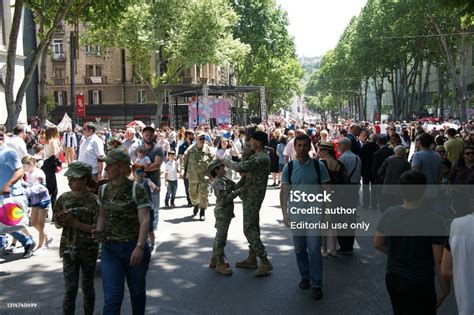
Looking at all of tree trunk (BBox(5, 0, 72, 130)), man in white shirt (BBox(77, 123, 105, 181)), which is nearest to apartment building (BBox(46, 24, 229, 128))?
tree trunk (BBox(5, 0, 72, 130))

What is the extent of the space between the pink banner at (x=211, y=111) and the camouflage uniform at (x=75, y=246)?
26795mm

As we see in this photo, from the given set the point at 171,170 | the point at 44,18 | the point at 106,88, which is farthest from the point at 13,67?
the point at 106,88

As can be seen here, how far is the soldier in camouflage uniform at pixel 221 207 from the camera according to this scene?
22.8 ft

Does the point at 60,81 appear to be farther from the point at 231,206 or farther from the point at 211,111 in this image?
the point at 231,206

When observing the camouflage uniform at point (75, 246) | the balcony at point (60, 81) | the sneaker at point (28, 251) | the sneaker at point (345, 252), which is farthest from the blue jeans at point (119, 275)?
the balcony at point (60, 81)

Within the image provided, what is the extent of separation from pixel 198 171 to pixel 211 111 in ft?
75.7

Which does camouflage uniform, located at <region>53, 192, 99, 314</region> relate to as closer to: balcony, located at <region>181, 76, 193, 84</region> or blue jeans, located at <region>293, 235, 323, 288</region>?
blue jeans, located at <region>293, 235, 323, 288</region>

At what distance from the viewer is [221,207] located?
7.00 metres

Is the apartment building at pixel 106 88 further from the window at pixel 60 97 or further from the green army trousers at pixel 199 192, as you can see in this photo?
the green army trousers at pixel 199 192

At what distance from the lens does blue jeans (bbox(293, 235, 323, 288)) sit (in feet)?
20.0

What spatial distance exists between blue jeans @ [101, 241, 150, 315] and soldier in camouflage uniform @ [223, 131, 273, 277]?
2.20 metres

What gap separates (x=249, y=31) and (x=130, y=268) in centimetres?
5002

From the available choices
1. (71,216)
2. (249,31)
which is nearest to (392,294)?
(71,216)

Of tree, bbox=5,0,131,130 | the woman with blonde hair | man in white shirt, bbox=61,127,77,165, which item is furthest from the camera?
man in white shirt, bbox=61,127,77,165
